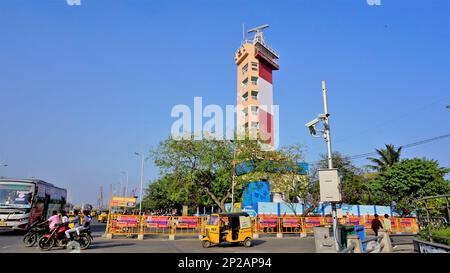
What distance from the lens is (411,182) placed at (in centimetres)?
3588

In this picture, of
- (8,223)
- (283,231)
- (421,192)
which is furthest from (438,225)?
(421,192)

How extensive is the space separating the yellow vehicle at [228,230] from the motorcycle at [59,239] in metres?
5.40

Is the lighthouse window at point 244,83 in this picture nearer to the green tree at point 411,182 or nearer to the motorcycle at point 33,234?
the green tree at point 411,182

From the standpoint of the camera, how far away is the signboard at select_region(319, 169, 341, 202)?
931cm

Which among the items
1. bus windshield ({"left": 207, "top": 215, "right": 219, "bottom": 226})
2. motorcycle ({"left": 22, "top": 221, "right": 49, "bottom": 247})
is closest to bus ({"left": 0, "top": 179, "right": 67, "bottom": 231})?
motorcycle ({"left": 22, "top": 221, "right": 49, "bottom": 247})

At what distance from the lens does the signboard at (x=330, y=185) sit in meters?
9.31

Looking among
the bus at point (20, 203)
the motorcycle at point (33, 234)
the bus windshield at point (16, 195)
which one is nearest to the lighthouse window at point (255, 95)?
the bus at point (20, 203)

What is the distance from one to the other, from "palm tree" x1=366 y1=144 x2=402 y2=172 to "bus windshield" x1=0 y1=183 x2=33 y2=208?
135ft

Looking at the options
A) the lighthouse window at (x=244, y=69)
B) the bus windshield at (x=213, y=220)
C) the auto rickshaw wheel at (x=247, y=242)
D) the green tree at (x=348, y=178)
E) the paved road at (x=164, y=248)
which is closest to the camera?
the paved road at (x=164, y=248)

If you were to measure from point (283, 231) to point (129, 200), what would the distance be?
79.0 feet

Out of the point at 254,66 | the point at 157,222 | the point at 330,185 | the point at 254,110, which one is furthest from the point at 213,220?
the point at 254,66

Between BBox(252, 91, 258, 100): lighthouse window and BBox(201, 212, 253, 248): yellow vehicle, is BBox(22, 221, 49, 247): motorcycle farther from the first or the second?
BBox(252, 91, 258, 100): lighthouse window

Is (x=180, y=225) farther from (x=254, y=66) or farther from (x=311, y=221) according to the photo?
(x=254, y=66)

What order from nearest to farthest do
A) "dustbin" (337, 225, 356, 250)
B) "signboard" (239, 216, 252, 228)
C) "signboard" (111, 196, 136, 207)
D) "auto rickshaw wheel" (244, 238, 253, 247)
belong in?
1. "dustbin" (337, 225, 356, 250)
2. "auto rickshaw wheel" (244, 238, 253, 247)
3. "signboard" (239, 216, 252, 228)
4. "signboard" (111, 196, 136, 207)
